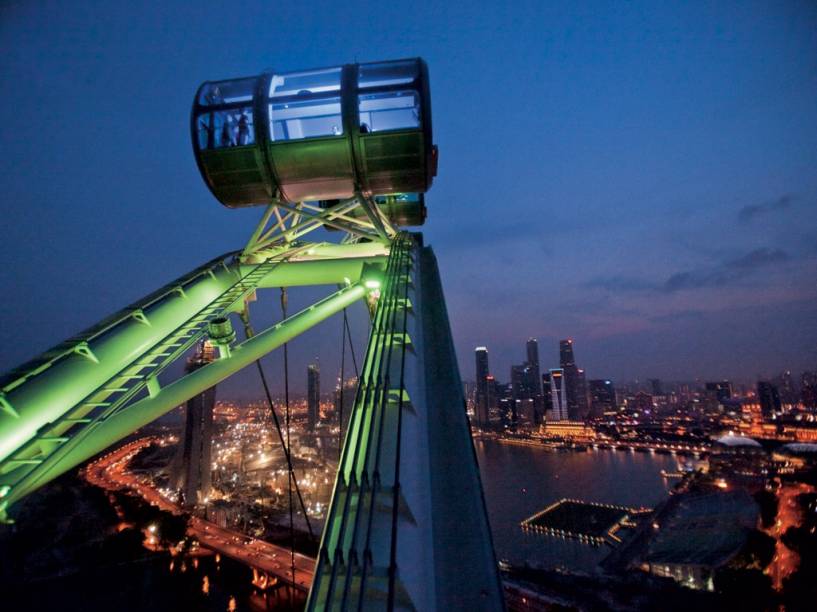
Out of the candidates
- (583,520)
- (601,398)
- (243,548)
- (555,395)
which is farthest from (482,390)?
(243,548)

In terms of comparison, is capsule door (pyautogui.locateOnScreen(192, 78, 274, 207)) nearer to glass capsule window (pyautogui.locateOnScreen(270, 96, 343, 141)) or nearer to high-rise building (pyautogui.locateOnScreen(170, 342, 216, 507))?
glass capsule window (pyautogui.locateOnScreen(270, 96, 343, 141))

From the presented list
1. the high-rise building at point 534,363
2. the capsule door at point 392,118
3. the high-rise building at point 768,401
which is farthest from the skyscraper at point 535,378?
the capsule door at point 392,118

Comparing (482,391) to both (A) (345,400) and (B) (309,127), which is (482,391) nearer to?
(A) (345,400)

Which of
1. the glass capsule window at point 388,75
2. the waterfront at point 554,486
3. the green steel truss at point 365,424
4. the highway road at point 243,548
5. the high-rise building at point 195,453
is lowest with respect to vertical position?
the waterfront at point 554,486

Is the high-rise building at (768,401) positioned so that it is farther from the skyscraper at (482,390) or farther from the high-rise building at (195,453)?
the high-rise building at (195,453)

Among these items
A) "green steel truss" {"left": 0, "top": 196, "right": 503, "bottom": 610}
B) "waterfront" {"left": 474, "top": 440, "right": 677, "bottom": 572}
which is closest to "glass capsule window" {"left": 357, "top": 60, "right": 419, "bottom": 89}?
"green steel truss" {"left": 0, "top": 196, "right": 503, "bottom": 610}

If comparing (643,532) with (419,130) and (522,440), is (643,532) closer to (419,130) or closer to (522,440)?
(419,130)
